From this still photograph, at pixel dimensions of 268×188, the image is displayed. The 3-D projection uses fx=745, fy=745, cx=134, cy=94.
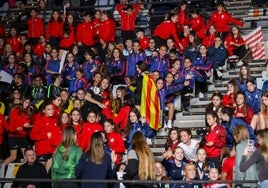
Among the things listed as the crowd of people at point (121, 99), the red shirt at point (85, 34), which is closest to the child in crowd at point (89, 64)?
the crowd of people at point (121, 99)

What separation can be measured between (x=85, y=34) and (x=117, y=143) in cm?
604

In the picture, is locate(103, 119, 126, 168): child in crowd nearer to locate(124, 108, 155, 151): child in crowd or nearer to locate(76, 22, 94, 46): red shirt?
locate(124, 108, 155, 151): child in crowd

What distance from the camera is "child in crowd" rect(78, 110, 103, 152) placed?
1300 cm

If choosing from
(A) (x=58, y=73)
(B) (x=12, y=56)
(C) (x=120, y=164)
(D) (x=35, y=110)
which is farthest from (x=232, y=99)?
(B) (x=12, y=56)

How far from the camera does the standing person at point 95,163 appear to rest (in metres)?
10.1

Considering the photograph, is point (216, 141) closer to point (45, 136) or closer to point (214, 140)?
point (214, 140)

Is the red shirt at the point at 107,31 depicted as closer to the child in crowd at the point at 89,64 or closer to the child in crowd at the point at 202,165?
the child in crowd at the point at 89,64

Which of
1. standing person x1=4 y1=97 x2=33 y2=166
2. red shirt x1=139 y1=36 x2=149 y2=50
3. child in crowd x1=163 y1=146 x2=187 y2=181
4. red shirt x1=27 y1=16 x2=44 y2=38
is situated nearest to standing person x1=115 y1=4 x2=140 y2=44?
red shirt x1=139 y1=36 x2=149 y2=50

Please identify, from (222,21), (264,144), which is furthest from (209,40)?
(264,144)

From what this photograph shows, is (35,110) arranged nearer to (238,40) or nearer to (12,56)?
(12,56)

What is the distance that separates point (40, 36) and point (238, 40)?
5.39 m

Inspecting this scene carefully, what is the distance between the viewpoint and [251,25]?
59.3 feet

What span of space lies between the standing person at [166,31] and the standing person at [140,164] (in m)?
7.54

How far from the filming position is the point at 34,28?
19.6 meters
